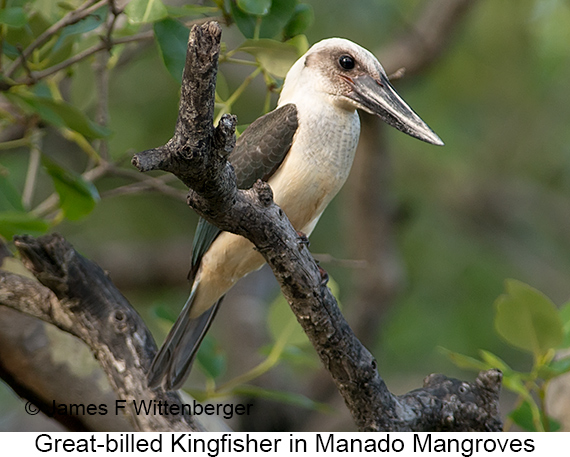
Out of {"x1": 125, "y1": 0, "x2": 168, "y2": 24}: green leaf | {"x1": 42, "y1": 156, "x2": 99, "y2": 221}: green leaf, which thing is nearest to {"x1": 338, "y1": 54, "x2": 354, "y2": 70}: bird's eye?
{"x1": 125, "y1": 0, "x2": 168, "y2": 24}: green leaf

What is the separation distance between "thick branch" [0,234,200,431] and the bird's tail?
0.10 feet

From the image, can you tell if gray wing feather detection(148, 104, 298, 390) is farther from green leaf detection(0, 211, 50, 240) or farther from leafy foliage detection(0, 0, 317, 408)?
green leaf detection(0, 211, 50, 240)

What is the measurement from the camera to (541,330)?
205 centimetres

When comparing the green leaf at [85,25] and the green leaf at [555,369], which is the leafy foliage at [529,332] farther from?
the green leaf at [85,25]

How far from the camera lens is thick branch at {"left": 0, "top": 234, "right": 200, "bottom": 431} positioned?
209 centimetres

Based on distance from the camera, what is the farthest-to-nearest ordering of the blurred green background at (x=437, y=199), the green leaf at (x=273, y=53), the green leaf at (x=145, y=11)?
the blurred green background at (x=437, y=199)
the green leaf at (x=273, y=53)
the green leaf at (x=145, y=11)

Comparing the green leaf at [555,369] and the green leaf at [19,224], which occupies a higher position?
the green leaf at [555,369]

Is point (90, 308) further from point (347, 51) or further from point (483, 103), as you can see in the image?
point (483, 103)

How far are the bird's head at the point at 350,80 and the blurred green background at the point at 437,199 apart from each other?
209 cm

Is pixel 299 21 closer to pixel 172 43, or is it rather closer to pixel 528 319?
pixel 172 43

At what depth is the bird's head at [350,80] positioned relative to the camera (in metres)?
2.16

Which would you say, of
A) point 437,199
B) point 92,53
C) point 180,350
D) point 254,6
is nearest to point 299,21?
point 254,6

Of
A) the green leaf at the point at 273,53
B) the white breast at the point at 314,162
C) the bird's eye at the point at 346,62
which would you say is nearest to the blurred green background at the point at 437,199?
the bird's eye at the point at 346,62
